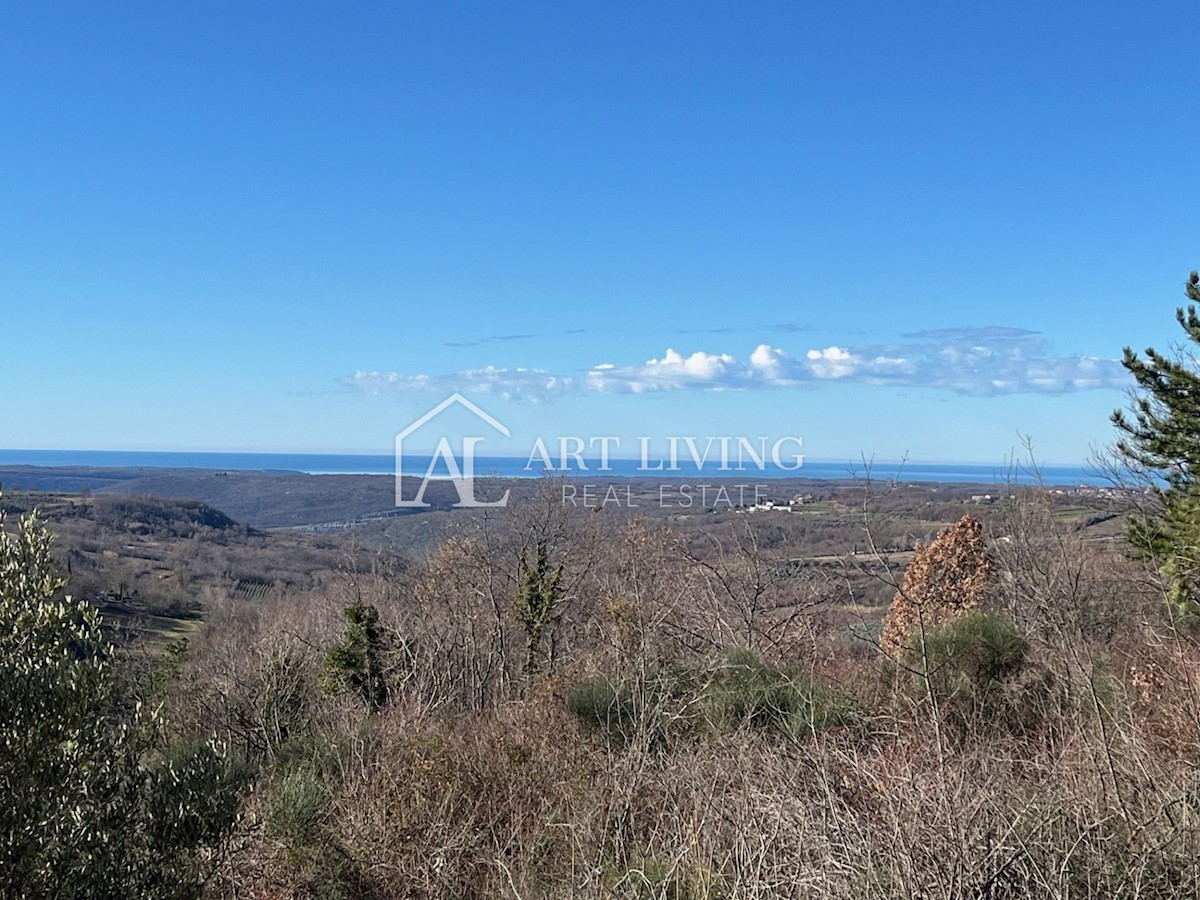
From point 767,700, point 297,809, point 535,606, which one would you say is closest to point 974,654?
point 767,700

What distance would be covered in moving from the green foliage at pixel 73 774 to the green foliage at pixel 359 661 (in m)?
11.1

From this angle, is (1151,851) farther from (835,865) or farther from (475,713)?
(475,713)

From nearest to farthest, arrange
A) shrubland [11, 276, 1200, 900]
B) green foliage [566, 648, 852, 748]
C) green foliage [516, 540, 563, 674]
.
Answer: shrubland [11, 276, 1200, 900] → green foliage [566, 648, 852, 748] → green foliage [516, 540, 563, 674]

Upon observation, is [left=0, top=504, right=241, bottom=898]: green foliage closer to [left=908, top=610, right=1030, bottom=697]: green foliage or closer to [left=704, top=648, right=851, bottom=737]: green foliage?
[left=704, top=648, right=851, bottom=737]: green foliage

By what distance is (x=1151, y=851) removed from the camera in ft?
12.0

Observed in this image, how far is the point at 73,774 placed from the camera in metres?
4.29

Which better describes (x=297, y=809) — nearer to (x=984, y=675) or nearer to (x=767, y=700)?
(x=767, y=700)

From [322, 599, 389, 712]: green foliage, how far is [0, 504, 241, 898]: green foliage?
11116 mm

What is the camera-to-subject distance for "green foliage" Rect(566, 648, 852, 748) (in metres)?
8.16

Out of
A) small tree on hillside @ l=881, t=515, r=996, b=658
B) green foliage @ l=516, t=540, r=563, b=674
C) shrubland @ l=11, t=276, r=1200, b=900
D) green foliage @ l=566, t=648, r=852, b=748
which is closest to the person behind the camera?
shrubland @ l=11, t=276, r=1200, b=900

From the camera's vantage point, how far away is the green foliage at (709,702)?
8.16 m

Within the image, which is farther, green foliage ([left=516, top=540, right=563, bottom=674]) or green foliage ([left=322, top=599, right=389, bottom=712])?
green foliage ([left=516, top=540, right=563, bottom=674])

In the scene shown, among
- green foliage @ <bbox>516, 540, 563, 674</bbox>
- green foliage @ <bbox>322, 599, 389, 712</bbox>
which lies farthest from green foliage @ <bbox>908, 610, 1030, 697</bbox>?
green foliage @ <bbox>516, 540, 563, 674</bbox>

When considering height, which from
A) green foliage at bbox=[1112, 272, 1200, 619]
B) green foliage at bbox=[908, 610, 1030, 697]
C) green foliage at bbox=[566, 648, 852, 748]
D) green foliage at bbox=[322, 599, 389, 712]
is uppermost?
green foliage at bbox=[1112, 272, 1200, 619]
